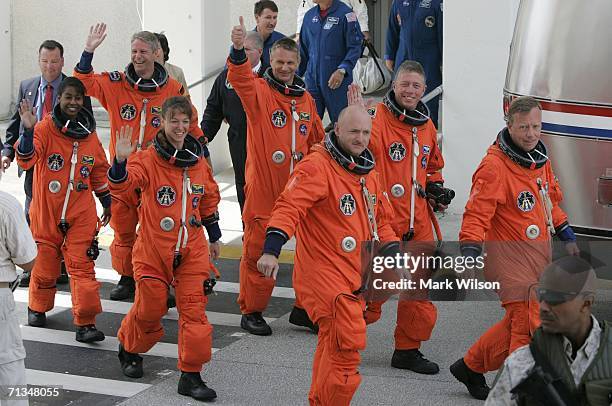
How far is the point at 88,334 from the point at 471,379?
2.92 metres

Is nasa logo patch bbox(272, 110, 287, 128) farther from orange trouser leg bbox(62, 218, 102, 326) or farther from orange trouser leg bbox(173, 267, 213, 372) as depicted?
orange trouser leg bbox(173, 267, 213, 372)

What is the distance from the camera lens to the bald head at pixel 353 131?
21.9ft

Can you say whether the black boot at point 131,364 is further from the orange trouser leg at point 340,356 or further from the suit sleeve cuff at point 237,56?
the suit sleeve cuff at point 237,56

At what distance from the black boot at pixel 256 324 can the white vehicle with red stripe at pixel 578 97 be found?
237 centimetres

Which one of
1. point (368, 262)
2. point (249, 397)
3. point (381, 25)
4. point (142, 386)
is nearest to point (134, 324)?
point (142, 386)

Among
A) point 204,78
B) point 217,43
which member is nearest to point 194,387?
point 204,78

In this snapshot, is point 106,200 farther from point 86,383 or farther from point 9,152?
point 86,383

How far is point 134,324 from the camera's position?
7.64 meters

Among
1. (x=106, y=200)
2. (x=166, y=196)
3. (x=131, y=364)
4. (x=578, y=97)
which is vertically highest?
(x=578, y=97)

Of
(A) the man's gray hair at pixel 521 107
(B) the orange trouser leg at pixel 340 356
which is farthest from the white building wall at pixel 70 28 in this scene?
(B) the orange trouser leg at pixel 340 356

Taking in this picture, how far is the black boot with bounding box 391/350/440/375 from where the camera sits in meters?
7.89

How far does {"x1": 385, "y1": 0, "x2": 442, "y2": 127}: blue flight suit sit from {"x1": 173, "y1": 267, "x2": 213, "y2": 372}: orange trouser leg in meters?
6.49

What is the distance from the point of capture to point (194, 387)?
7.41 m

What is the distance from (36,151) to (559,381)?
5697mm
